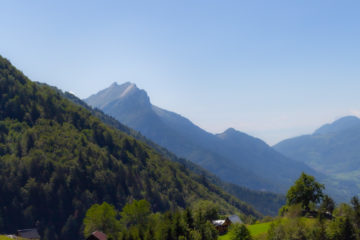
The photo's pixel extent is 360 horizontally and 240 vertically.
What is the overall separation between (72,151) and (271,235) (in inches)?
5332

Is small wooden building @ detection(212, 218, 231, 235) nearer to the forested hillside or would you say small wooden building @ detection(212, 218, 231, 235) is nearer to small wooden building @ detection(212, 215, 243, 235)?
small wooden building @ detection(212, 215, 243, 235)

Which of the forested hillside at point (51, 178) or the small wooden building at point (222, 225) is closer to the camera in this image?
the small wooden building at point (222, 225)

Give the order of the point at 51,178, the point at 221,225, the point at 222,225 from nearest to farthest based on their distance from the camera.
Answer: the point at 221,225 → the point at 222,225 → the point at 51,178

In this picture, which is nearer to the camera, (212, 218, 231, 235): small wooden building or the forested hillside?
(212, 218, 231, 235): small wooden building

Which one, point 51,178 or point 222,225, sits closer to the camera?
point 222,225

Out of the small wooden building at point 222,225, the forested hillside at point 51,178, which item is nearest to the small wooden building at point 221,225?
the small wooden building at point 222,225

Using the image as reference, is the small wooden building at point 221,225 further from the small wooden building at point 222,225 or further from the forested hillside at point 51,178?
the forested hillside at point 51,178

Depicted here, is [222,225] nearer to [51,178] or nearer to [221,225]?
[221,225]

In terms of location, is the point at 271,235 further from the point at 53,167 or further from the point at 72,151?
the point at 72,151

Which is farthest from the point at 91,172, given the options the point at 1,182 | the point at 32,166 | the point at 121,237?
the point at 121,237

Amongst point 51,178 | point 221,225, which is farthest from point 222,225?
point 51,178

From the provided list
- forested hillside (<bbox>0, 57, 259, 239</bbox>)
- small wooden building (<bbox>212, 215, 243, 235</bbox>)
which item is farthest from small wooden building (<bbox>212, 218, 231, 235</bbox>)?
forested hillside (<bbox>0, 57, 259, 239</bbox>)

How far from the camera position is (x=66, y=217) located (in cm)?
14762

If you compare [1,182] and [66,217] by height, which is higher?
[1,182]
